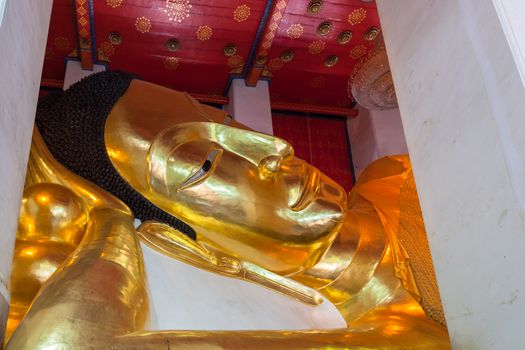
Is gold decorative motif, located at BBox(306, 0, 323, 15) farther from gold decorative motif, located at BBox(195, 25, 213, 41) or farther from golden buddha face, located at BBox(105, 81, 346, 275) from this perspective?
golden buddha face, located at BBox(105, 81, 346, 275)

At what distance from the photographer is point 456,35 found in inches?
36.1

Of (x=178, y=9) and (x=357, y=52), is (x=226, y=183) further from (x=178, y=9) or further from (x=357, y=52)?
(x=357, y=52)

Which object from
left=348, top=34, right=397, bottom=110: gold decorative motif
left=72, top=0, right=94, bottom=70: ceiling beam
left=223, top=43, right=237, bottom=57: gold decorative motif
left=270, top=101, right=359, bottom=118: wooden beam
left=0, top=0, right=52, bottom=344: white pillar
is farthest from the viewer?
left=270, top=101, right=359, bottom=118: wooden beam

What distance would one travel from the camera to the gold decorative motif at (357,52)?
4.48 metres

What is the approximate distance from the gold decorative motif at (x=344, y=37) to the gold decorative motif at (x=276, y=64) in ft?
1.61

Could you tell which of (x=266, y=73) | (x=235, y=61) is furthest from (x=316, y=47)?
(x=235, y=61)

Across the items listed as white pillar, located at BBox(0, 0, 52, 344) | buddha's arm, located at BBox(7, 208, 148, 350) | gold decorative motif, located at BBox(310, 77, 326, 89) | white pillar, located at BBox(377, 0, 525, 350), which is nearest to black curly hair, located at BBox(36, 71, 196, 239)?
buddha's arm, located at BBox(7, 208, 148, 350)

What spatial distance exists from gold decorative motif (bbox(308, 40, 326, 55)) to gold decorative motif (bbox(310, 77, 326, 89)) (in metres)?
0.30

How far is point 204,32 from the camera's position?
13.7 feet

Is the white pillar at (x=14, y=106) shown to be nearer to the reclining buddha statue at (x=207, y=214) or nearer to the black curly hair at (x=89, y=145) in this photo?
the reclining buddha statue at (x=207, y=214)

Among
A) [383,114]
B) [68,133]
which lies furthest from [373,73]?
[68,133]

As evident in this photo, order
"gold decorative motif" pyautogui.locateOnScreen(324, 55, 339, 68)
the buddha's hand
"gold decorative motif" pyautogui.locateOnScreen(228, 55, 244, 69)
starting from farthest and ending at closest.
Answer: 1. "gold decorative motif" pyautogui.locateOnScreen(324, 55, 339, 68)
2. "gold decorative motif" pyautogui.locateOnScreen(228, 55, 244, 69)
3. the buddha's hand

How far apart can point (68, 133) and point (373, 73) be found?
92.1 inches

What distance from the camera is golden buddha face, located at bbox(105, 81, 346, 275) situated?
1.22 m
